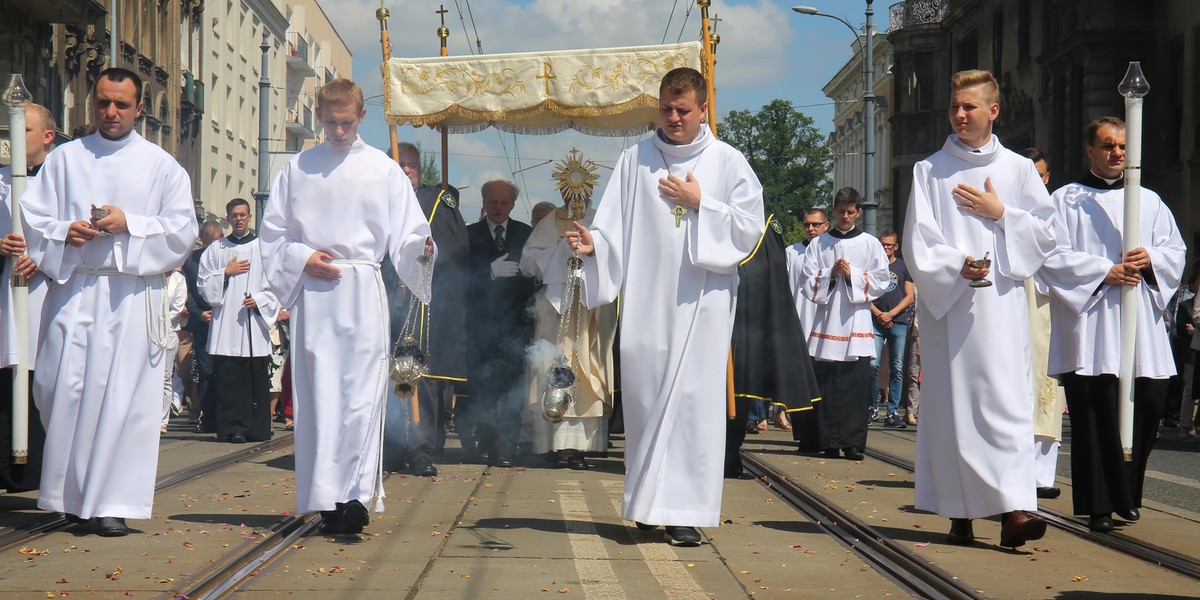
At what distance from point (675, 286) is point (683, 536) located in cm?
119

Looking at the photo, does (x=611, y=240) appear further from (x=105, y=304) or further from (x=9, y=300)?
(x=9, y=300)

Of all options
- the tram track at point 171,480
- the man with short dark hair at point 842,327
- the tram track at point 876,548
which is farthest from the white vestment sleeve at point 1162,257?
the tram track at point 171,480

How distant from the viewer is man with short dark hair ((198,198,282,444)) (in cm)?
1363

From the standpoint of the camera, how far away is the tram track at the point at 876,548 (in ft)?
18.8

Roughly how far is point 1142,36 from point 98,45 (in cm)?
2352

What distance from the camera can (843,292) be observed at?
13047 mm

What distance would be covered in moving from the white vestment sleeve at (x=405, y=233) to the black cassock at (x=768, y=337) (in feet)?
11.9

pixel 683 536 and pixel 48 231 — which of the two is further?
pixel 48 231

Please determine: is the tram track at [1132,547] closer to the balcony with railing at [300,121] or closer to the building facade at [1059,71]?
the building facade at [1059,71]

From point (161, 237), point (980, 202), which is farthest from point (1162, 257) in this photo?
point (161, 237)

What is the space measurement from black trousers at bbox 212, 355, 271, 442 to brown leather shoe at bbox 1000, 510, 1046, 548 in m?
8.23

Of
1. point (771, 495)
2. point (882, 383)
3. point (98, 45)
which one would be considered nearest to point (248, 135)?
point (98, 45)

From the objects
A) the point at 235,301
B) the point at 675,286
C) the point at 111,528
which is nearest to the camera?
the point at 111,528

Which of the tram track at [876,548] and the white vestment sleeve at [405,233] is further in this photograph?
the white vestment sleeve at [405,233]
